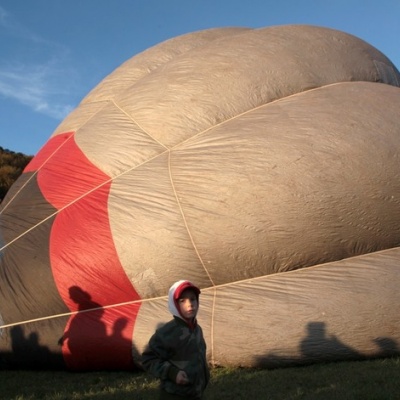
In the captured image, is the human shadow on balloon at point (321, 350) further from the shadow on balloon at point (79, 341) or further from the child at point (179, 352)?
the child at point (179, 352)

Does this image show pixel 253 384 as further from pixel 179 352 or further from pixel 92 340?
pixel 179 352

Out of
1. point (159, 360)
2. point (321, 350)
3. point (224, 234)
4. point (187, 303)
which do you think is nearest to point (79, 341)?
point (224, 234)

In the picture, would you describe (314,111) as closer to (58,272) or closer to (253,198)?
(253,198)

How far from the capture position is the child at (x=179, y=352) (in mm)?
2953

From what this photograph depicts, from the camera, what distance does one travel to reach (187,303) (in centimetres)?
300

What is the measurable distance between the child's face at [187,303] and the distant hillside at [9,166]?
739 inches

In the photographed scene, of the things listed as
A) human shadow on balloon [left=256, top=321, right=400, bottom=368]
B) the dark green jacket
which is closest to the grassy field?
human shadow on balloon [left=256, top=321, right=400, bottom=368]

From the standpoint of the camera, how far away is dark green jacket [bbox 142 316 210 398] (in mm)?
2953

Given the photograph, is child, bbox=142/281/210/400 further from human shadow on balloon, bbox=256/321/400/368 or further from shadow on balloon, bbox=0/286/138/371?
shadow on balloon, bbox=0/286/138/371

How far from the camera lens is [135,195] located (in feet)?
18.2

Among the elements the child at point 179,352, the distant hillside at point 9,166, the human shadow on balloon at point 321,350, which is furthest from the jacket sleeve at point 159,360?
the distant hillside at point 9,166

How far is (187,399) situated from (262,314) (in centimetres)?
228

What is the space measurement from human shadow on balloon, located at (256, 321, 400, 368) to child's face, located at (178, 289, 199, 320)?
2.36m

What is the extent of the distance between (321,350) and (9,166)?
22.8 m
